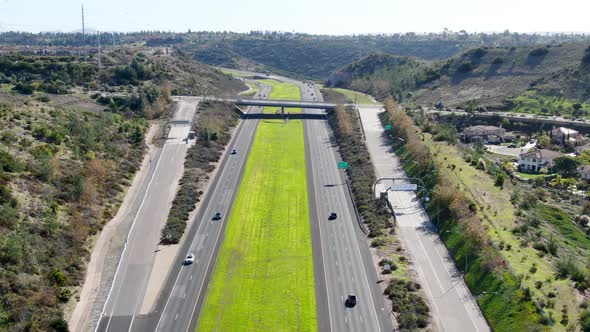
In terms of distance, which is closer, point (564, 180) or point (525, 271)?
point (525, 271)

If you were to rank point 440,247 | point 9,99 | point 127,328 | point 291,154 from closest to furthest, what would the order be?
point 127,328, point 440,247, point 9,99, point 291,154

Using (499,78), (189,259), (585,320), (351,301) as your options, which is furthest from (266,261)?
(499,78)

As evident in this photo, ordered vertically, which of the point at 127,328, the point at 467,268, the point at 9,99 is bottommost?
the point at 127,328

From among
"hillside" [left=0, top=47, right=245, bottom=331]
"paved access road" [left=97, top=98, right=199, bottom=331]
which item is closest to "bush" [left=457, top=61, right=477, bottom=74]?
"hillside" [left=0, top=47, right=245, bottom=331]

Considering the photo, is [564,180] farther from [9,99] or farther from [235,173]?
[9,99]

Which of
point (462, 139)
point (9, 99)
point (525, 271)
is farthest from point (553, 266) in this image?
point (9, 99)

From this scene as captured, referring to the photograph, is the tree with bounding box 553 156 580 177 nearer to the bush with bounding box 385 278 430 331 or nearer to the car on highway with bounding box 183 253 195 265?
the bush with bounding box 385 278 430 331

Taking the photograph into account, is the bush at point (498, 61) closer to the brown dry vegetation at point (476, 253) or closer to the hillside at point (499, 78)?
the hillside at point (499, 78)
